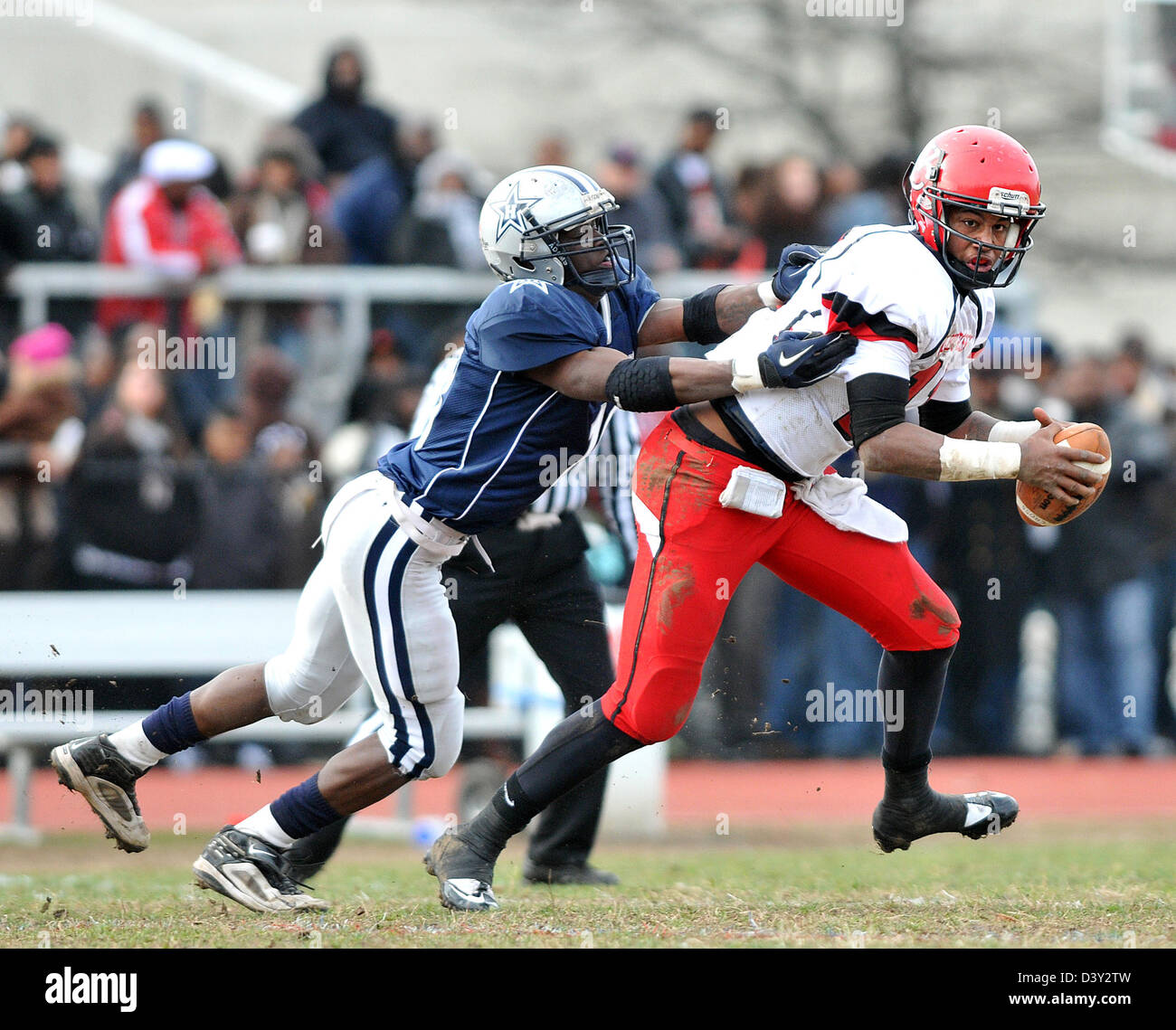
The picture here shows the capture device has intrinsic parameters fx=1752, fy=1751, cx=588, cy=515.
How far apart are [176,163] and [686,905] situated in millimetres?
6356

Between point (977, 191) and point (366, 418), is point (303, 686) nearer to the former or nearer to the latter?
point (977, 191)

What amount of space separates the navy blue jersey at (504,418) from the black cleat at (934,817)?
1.53 m

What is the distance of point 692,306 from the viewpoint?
540cm

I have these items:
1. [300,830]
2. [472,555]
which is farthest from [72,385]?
[300,830]

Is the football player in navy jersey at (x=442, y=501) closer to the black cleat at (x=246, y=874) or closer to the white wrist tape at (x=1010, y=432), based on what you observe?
the black cleat at (x=246, y=874)

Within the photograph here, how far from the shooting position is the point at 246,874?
518 centimetres

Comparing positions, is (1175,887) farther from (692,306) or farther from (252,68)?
(252,68)

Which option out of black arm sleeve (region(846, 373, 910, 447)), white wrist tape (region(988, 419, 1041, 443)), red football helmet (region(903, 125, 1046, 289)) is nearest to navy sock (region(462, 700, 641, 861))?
black arm sleeve (region(846, 373, 910, 447))

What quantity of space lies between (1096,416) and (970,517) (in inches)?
38.5

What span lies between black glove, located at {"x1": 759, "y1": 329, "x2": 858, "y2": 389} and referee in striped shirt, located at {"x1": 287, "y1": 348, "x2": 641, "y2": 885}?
1.63m

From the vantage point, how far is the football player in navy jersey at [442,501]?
16.2 feet

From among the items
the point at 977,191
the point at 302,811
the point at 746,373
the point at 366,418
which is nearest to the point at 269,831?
the point at 302,811

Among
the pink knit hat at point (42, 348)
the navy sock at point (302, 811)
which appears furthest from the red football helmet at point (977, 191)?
the pink knit hat at point (42, 348)

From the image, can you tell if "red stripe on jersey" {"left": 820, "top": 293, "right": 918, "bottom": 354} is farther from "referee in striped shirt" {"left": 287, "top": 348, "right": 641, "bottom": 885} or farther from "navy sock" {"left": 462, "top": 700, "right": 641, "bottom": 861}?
"referee in striped shirt" {"left": 287, "top": 348, "right": 641, "bottom": 885}
